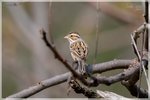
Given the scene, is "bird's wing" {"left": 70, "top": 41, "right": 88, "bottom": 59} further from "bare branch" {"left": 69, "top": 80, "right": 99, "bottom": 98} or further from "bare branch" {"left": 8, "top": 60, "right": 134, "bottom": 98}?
"bare branch" {"left": 69, "top": 80, "right": 99, "bottom": 98}

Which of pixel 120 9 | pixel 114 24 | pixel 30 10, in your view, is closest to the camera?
pixel 120 9

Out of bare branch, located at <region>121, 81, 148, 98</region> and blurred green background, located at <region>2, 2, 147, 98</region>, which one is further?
blurred green background, located at <region>2, 2, 147, 98</region>

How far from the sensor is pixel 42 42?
4.68m

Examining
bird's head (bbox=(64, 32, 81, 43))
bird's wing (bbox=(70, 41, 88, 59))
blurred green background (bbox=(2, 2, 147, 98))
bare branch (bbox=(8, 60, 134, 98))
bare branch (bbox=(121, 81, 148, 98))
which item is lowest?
blurred green background (bbox=(2, 2, 147, 98))

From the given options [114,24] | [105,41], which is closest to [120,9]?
[105,41]

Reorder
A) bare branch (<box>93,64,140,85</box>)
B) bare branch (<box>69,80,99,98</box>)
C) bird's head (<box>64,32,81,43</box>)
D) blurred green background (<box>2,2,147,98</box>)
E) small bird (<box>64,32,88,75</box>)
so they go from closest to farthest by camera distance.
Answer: bare branch (<box>93,64,140,85</box>), bare branch (<box>69,80,99,98</box>), small bird (<box>64,32,88,75</box>), bird's head (<box>64,32,81,43</box>), blurred green background (<box>2,2,147,98</box>)

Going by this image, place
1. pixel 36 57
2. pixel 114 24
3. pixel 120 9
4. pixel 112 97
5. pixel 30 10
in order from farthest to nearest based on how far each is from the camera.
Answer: pixel 114 24 → pixel 30 10 → pixel 36 57 → pixel 120 9 → pixel 112 97

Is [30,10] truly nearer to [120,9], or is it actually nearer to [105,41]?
[105,41]

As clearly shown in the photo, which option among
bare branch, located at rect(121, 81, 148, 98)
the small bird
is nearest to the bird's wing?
the small bird

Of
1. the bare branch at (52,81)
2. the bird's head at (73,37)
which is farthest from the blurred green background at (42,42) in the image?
the bare branch at (52,81)

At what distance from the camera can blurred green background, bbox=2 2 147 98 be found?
4.97m

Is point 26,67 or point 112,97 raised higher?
point 112,97

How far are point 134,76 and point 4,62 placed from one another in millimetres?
3730

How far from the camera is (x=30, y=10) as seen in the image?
223 inches
